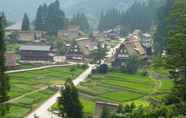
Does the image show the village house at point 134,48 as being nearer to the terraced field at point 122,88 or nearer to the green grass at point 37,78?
the terraced field at point 122,88

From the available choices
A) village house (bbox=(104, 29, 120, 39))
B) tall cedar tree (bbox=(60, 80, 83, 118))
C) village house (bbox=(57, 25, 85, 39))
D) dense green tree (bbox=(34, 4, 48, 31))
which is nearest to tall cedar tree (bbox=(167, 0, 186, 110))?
tall cedar tree (bbox=(60, 80, 83, 118))

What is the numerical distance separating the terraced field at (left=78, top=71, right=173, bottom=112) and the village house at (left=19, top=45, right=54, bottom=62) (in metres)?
14.3

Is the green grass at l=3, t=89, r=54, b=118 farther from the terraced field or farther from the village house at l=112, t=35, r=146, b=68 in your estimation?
the village house at l=112, t=35, r=146, b=68

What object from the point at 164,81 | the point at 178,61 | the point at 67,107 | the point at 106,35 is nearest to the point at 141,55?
the point at 164,81

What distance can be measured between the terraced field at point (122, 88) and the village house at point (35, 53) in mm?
14290

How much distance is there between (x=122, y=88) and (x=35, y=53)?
25231 millimetres

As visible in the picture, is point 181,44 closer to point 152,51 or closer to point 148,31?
point 152,51

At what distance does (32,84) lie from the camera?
5759 centimetres

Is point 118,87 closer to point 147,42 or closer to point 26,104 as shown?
point 26,104

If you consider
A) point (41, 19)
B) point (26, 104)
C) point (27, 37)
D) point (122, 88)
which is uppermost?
point (41, 19)

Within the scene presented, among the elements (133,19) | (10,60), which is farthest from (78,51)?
(133,19)

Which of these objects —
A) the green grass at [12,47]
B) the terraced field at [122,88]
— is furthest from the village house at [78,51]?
the terraced field at [122,88]

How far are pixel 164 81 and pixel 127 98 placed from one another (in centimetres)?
1378

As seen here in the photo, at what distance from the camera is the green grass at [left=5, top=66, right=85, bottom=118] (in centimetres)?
4575
